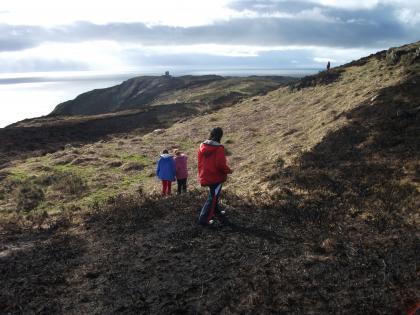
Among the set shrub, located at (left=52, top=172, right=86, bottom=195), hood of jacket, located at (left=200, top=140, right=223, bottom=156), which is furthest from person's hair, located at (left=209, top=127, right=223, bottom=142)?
shrub, located at (left=52, top=172, right=86, bottom=195)

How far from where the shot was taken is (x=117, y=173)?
90.3 ft

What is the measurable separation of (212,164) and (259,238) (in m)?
2.54

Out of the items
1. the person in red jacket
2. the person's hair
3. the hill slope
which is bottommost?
the hill slope

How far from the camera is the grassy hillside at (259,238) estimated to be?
877 cm

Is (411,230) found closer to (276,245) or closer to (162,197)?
(276,245)

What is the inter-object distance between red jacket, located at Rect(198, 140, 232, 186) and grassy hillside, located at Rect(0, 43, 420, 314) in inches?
58.5

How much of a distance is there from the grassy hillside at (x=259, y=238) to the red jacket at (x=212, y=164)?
149cm

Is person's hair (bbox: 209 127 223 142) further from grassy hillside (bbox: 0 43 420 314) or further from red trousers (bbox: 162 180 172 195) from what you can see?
red trousers (bbox: 162 180 172 195)

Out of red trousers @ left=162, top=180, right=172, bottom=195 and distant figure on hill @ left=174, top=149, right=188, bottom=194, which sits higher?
distant figure on hill @ left=174, top=149, right=188, bottom=194

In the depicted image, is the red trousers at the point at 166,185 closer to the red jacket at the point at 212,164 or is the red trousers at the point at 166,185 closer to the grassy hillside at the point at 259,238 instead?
the grassy hillside at the point at 259,238

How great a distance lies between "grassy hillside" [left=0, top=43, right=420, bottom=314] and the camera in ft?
28.8

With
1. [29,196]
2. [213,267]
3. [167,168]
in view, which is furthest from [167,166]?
[213,267]

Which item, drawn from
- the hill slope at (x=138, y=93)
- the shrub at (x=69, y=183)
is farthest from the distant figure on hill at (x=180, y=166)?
the hill slope at (x=138, y=93)

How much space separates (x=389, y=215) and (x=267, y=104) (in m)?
34.2
